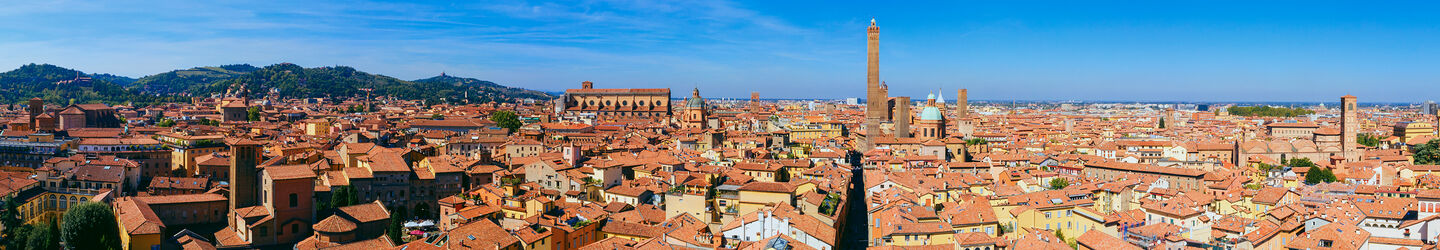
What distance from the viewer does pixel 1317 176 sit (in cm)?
3000

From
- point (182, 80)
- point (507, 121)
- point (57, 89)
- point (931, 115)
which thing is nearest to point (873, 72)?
point (931, 115)

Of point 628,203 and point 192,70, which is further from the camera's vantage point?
point 192,70

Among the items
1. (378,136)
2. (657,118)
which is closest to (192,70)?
(657,118)

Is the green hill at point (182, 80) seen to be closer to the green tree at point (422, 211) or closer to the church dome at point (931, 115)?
the church dome at point (931, 115)

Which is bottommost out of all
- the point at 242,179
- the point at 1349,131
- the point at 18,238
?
the point at 18,238

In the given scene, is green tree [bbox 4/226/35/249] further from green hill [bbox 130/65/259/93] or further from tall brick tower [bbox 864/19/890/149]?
green hill [bbox 130/65/259/93]

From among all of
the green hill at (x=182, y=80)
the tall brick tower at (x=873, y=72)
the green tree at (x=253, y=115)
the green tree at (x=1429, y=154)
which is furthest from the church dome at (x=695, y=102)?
the green hill at (x=182, y=80)

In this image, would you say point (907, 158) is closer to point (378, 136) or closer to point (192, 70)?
point (378, 136)

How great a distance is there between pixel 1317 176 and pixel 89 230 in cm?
3309

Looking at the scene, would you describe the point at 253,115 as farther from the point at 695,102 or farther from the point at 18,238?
the point at 18,238

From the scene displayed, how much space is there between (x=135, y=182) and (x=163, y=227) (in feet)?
24.2

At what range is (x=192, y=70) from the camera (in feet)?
446

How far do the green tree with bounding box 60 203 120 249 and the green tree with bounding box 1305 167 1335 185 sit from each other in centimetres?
3238

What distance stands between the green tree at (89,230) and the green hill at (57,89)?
60.1 metres
